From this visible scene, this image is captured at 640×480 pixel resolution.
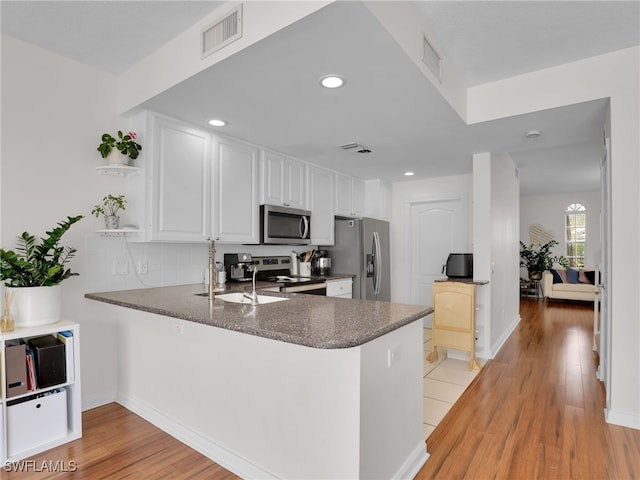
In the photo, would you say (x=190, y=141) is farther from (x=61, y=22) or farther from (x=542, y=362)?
(x=542, y=362)

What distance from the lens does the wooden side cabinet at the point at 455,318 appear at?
12.1 ft

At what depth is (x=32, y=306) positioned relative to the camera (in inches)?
86.4

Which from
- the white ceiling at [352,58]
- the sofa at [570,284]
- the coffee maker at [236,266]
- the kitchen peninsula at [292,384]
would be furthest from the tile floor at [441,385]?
the sofa at [570,284]

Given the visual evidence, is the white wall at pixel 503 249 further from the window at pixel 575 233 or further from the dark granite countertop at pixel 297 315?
the window at pixel 575 233

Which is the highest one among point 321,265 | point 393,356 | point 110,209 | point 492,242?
point 110,209

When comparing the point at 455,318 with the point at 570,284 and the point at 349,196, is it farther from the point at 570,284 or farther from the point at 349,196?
the point at 570,284

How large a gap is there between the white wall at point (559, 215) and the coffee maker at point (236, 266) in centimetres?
797

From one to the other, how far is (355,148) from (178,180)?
70.0 inches

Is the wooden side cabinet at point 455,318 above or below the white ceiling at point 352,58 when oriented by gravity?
below

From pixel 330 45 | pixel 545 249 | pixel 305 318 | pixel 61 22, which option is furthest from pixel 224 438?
pixel 545 249

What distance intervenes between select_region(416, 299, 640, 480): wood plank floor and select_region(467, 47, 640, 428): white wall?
28cm

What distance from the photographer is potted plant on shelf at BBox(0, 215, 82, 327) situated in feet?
7.07

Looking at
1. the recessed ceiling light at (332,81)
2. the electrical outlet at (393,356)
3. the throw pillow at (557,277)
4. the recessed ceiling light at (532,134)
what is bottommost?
the throw pillow at (557,277)

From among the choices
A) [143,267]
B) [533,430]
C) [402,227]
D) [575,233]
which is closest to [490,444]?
[533,430]
